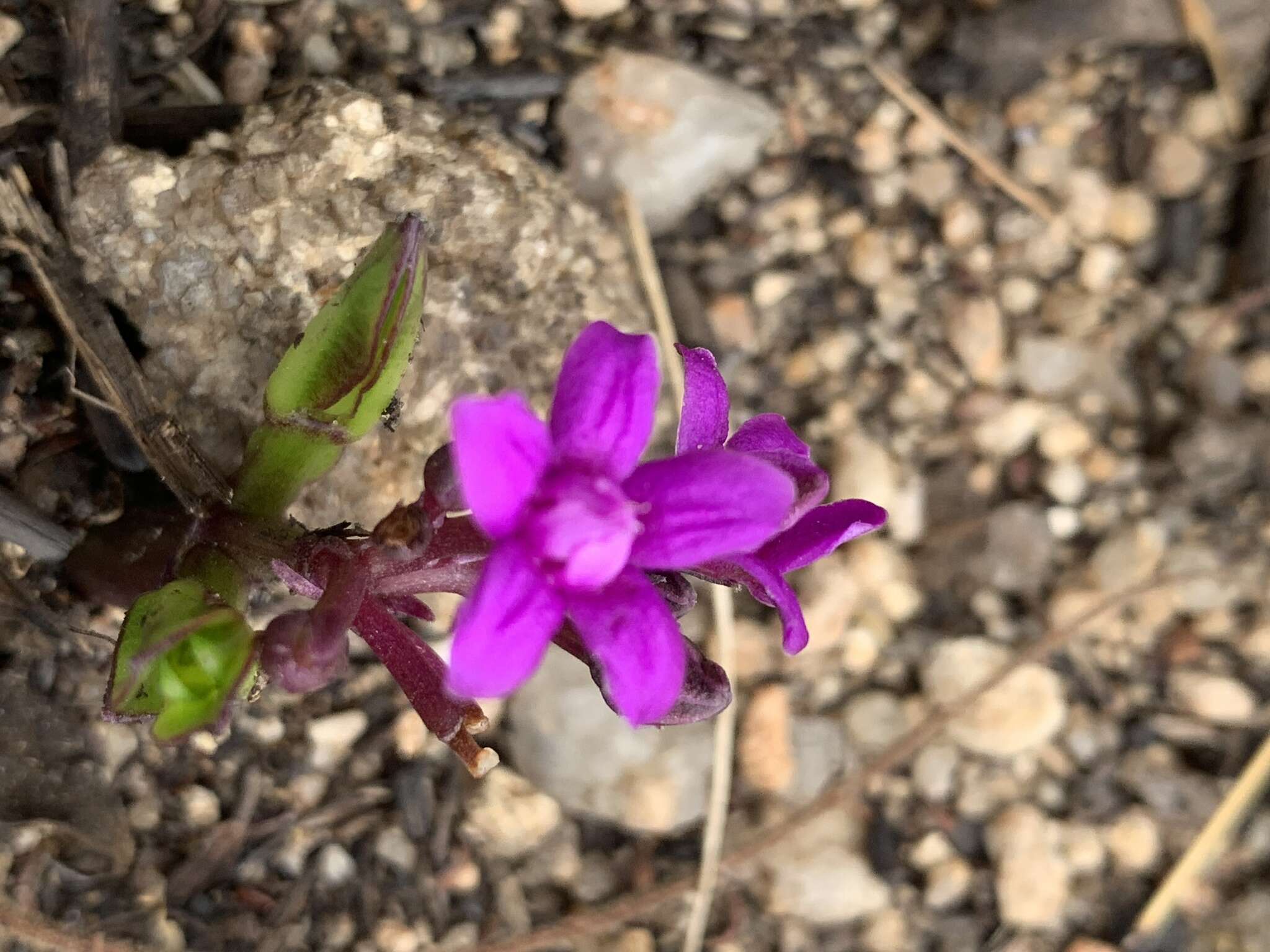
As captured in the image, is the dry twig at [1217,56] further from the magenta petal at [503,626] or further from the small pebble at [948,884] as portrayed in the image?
the magenta petal at [503,626]

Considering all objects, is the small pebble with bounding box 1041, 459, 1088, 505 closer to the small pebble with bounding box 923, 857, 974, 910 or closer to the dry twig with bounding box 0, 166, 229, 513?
the small pebble with bounding box 923, 857, 974, 910

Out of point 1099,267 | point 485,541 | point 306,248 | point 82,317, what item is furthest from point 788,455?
point 1099,267

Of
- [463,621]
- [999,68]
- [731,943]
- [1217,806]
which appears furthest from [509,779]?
[999,68]

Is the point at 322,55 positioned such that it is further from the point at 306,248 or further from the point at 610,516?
the point at 610,516

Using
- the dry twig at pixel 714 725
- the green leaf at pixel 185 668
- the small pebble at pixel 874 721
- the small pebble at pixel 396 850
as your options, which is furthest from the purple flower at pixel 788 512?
the small pebble at pixel 874 721

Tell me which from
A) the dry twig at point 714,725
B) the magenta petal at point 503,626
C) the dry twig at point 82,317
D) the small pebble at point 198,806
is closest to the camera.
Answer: the magenta petal at point 503,626

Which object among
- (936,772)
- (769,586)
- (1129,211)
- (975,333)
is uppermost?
(769,586)

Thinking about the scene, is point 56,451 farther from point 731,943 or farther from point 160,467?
point 731,943
